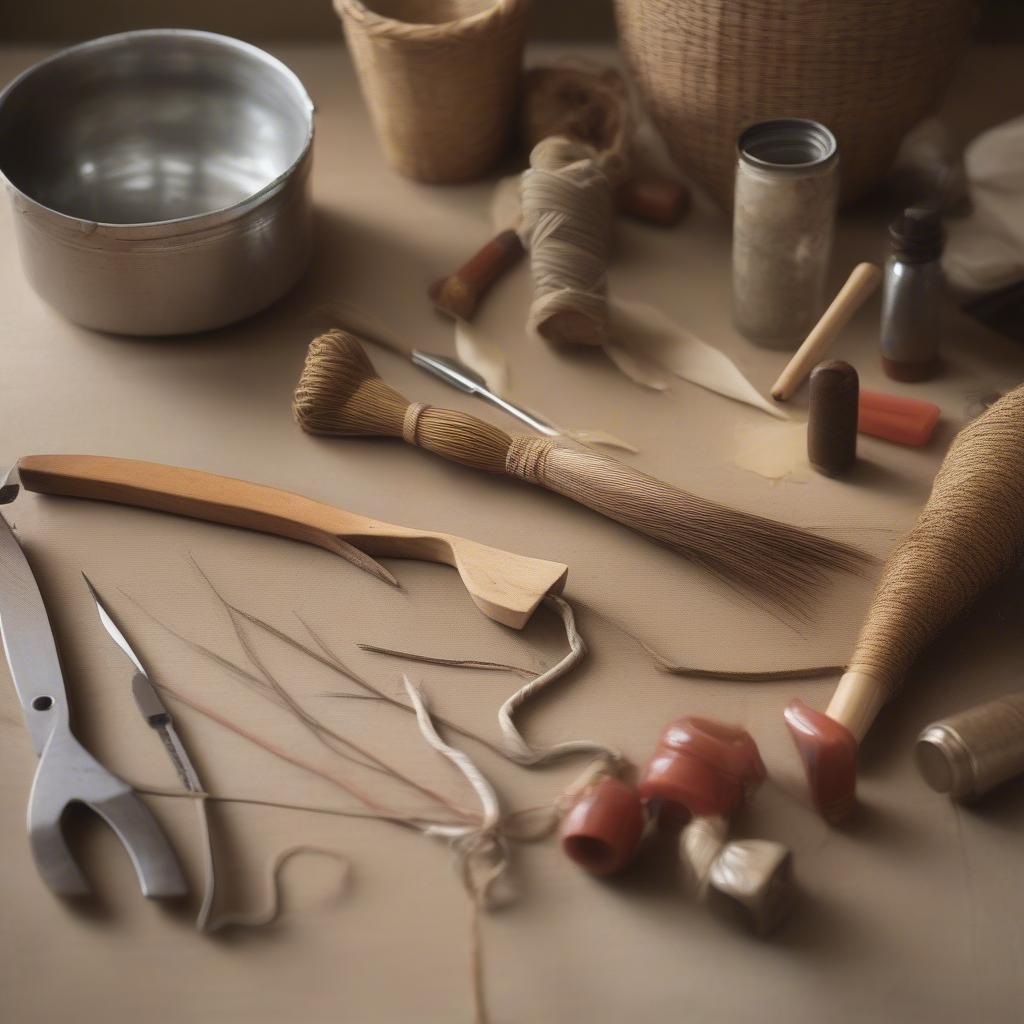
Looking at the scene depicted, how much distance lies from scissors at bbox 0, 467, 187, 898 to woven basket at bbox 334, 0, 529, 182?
0.68m

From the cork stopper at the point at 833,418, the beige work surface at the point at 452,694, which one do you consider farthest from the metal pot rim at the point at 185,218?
the cork stopper at the point at 833,418

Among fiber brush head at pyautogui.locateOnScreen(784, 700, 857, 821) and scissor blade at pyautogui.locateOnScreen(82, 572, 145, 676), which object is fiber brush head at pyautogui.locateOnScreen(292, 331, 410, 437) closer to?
scissor blade at pyautogui.locateOnScreen(82, 572, 145, 676)

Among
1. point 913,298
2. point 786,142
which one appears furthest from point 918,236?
point 786,142

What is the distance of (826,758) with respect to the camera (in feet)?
2.81

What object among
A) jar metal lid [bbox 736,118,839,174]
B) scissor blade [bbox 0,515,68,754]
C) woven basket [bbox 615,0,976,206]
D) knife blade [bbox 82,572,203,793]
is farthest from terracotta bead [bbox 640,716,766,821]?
woven basket [bbox 615,0,976,206]

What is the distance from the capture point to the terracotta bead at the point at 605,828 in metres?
0.83

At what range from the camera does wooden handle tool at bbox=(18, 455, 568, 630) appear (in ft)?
3.34

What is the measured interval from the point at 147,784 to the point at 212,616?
0.53ft

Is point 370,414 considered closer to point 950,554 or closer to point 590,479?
point 590,479

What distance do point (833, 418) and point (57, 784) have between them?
653 millimetres

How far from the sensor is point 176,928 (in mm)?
835

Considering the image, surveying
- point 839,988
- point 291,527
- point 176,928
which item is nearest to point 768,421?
point 291,527

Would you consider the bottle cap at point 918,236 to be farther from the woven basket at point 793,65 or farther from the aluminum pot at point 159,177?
the aluminum pot at point 159,177

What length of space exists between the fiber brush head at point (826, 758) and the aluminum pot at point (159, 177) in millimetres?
685
